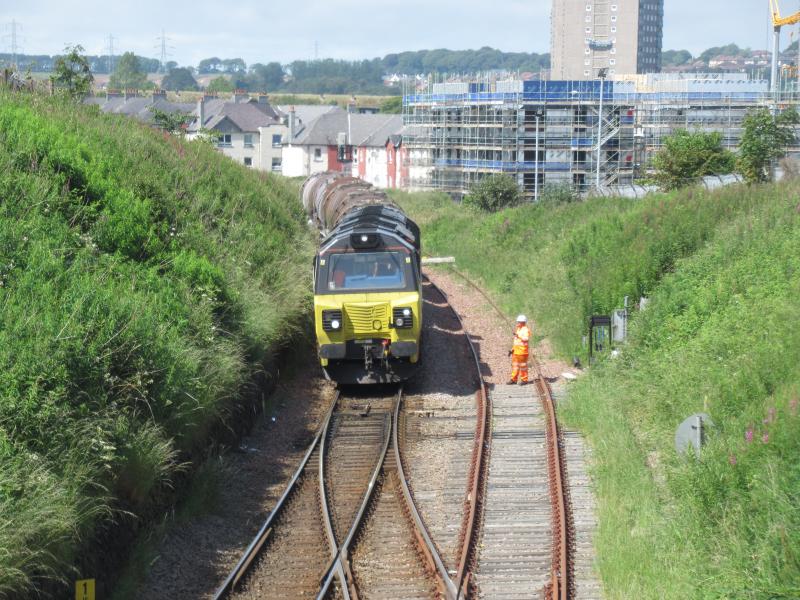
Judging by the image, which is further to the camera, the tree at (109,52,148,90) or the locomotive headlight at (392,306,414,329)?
the tree at (109,52,148,90)

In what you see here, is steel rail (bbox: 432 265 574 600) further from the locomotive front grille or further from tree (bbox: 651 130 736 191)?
tree (bbox: 651 130 736 191)

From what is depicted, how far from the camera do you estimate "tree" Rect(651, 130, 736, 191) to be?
4084 cm

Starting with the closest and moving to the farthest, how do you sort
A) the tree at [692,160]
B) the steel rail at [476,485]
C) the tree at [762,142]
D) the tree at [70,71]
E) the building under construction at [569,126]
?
the steel rail at [476,485], the tree at [70,71], the tree at [762,142], the tree at [692,160], the building under construction at [569,126]

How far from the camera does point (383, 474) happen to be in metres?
12.5

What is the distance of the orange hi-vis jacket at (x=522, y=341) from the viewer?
16453 mm

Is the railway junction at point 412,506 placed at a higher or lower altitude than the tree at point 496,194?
lower

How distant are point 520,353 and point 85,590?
9.80 meters

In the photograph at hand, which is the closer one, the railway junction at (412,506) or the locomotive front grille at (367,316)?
the railway junction at (412,506)

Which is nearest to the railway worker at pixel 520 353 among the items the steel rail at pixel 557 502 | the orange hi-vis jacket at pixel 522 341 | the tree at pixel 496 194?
the orange hi-vis jacket at pixel 522 341

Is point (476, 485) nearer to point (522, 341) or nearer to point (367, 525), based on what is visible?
point (367, 525)

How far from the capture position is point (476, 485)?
11.6 m

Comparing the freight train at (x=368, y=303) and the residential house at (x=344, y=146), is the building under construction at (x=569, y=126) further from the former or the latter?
the freight train at (x=368, y=303)

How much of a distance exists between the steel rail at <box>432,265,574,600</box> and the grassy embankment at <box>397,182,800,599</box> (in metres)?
0.35

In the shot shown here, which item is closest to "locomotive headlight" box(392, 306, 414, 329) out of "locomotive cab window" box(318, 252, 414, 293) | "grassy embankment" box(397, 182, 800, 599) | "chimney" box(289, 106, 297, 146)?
"locomotive cab window" box(318, 252, 414, 293)
